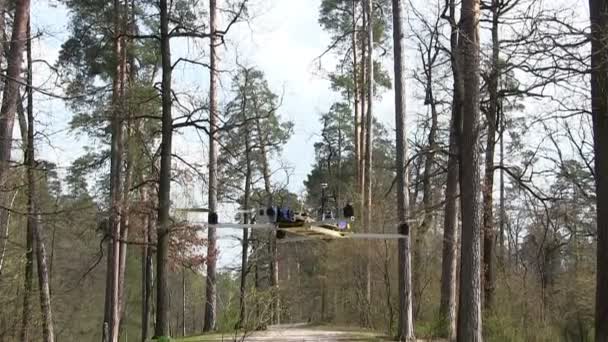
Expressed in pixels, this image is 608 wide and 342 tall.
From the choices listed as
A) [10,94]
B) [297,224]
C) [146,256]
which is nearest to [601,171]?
[297,224]

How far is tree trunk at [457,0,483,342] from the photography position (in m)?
11.1

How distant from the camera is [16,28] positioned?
1121 centimetres

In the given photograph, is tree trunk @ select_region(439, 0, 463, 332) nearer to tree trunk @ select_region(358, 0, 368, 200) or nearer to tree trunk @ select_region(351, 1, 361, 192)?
tree trunk @ select_region(358, 0, 368, 200)

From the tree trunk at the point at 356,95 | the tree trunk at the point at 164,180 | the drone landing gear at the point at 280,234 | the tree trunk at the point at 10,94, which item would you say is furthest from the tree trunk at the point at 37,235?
the tree trunk at the point at 356,95

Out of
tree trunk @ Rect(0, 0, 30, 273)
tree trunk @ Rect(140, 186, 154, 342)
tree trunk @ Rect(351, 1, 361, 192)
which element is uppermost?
tree trunk @ Rect(351, 1, 361, 192)

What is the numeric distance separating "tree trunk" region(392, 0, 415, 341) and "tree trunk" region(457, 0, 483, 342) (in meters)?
3.19

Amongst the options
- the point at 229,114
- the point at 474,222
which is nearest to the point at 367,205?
the point at 229,114

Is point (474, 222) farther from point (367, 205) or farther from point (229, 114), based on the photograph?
point (229, 114)

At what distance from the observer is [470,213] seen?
1109 cm

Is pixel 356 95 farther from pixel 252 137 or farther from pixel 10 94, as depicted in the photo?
pixel 10 94

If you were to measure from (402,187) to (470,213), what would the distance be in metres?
4.08

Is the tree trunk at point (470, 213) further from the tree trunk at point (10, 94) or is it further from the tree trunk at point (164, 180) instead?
the tree trunk at point (10, 94)

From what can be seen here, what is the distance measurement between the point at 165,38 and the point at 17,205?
15.7 feet

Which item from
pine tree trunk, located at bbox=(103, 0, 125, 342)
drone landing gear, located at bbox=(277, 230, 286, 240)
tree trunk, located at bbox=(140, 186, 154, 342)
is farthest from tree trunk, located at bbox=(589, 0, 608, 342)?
pine tree trunk, located at bbox=(103, 0, 125, 342)
